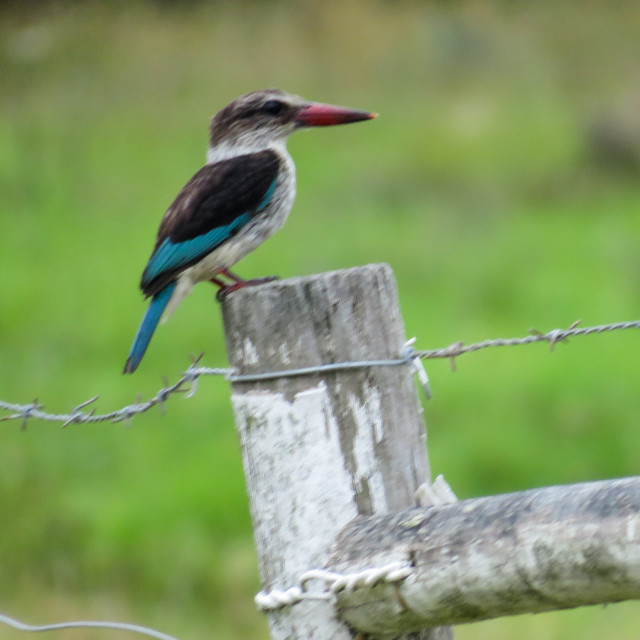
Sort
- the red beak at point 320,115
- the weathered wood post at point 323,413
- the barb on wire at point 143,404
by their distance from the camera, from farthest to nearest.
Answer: the red beak at point 320,115, the barb on wire at point 143,404, the weathered wood post at point 323,413

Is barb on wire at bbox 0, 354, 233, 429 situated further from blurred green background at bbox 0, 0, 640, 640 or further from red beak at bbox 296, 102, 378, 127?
blurred green background at bbox 0, 0, 640, 640

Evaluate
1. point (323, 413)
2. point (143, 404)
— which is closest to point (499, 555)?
point (323, 413)

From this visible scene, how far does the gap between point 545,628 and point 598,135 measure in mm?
11387

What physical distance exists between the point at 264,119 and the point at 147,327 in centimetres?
81

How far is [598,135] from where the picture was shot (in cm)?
1498

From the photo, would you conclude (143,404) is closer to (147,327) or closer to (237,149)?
(147,327)

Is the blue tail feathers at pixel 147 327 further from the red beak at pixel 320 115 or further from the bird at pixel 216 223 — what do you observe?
the red beak at pixel 320 115

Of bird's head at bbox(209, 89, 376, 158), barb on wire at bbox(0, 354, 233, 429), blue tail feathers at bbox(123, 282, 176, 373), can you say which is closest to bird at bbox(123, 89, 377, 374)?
blue tail feathers at bbox(123, 282, 176, 373)

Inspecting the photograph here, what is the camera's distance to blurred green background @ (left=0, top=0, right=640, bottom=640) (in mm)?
6000

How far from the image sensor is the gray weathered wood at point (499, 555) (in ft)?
5.50

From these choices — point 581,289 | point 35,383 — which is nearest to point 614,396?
point 581,289

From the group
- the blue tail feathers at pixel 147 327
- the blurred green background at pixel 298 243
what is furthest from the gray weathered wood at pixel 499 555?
the blurred green background at pixel 298 243

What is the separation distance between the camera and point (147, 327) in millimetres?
3145

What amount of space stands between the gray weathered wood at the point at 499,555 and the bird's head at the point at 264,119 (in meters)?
1.87
